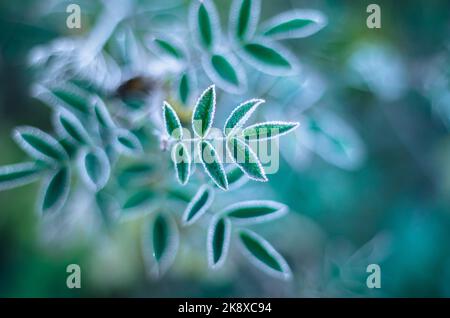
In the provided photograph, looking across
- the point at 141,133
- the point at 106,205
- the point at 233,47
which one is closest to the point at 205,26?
the point at 233,47

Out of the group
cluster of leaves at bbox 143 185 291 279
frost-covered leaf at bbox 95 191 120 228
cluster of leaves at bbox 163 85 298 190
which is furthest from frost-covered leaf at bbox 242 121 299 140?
frost-covered leaf at bbox 95 191 120 228

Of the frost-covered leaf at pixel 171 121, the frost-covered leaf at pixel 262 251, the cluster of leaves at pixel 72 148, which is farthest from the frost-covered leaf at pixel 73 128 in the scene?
the frost-covered leaf at pixel 262 251

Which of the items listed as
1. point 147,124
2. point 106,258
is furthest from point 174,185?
point 106,258

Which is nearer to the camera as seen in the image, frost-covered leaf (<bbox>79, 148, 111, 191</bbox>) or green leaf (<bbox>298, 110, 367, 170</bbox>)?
frost-covered leaf (<bbox>79, 148, 111, 191</bbox>)

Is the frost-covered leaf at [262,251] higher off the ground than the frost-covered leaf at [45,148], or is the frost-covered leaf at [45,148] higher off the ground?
the frost-covered leaf at [45,148]

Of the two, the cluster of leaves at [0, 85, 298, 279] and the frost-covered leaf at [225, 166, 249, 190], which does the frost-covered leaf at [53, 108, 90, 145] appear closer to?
the cluster of leaves at [0, 85, 298, 279]

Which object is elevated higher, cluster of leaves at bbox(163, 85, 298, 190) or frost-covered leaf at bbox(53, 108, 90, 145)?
frost-covered leaf at bbox(53, 108, 90, 145)

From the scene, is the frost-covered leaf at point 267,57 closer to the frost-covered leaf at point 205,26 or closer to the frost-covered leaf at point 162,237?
the frost-covered leaf at point 205,26
